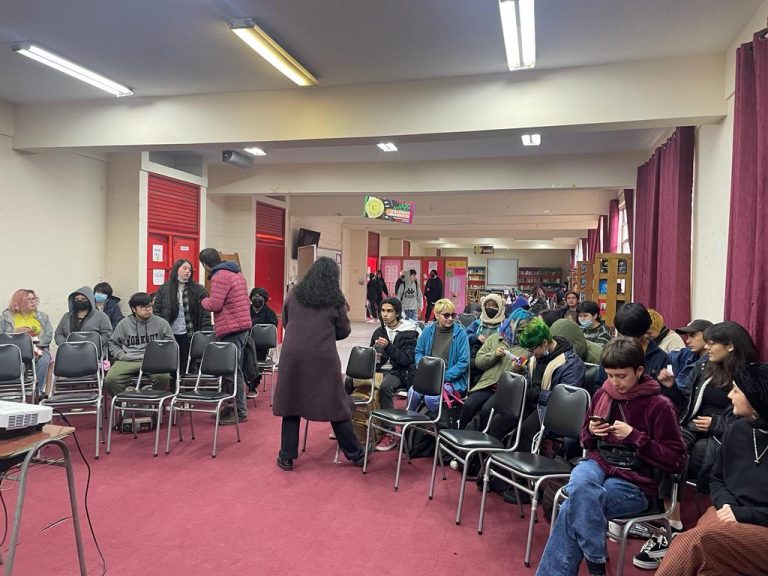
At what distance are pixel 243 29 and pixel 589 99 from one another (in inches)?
111

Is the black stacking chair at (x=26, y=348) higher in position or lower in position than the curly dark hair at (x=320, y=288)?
lower

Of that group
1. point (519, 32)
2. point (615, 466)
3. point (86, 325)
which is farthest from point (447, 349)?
point (86, 325)

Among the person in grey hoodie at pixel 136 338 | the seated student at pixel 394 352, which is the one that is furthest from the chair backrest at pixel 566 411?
the person in grey hoodie at pixel 136 338

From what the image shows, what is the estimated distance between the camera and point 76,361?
15.0ft

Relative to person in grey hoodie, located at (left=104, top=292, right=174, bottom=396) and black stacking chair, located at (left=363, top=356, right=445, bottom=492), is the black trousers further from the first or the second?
person in grey hoodie, located at (left=104, top=292, right=174, bottom=396)

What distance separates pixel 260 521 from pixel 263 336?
3238mm

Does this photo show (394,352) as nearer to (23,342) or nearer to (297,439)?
(297,439)

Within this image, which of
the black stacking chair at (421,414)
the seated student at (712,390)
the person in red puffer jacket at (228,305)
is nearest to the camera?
the seated student at (712,390)

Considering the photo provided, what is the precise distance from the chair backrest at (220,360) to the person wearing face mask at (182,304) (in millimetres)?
861

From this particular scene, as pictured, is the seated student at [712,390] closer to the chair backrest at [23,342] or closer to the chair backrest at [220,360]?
the chair backrest at [220,360]

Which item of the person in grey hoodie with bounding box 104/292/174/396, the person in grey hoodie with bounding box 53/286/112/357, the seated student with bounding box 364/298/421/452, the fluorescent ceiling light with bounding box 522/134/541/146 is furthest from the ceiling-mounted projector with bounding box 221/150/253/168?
the fluorescent ceiling light with bounding box 522/134/541/146

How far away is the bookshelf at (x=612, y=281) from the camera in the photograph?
718cm

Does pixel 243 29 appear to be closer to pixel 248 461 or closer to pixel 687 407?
pixel 248 461

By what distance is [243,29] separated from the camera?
3883 millimetres
